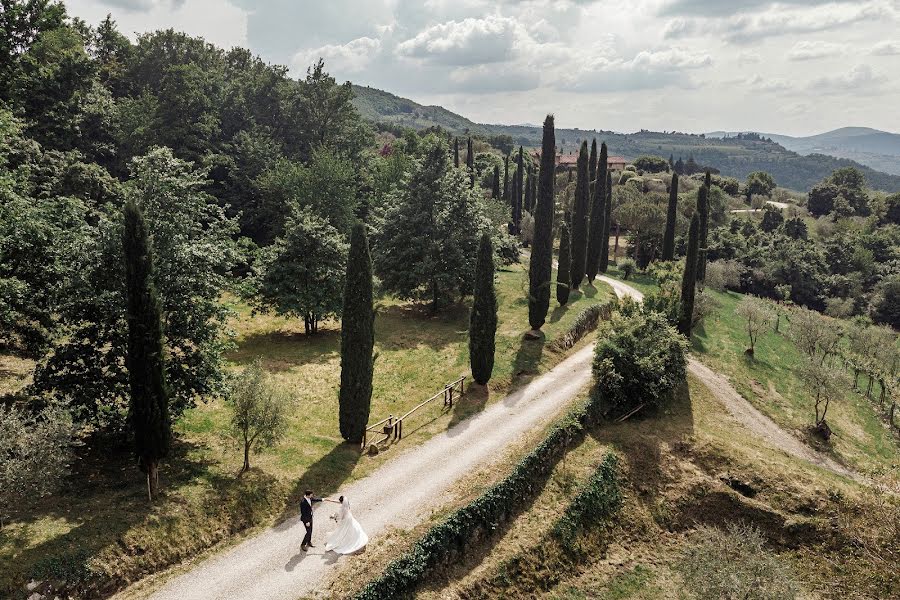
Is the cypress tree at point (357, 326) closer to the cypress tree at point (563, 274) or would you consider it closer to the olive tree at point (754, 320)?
the cypress tree at point (563, 274)

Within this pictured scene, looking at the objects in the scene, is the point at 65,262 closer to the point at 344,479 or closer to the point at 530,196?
the point at 344,479

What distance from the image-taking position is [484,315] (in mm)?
28062

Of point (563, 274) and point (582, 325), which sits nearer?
point (582, 325)

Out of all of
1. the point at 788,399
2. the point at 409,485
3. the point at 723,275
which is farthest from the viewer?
the point at 723,275

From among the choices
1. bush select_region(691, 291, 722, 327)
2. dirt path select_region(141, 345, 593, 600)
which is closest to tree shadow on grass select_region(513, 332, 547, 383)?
dirt path select_region(141, 345, 593, 600)

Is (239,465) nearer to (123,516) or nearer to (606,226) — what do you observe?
(123,516)

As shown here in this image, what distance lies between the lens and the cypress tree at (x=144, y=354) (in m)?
15.4

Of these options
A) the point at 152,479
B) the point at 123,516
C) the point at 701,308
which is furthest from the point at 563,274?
the point at 123,516

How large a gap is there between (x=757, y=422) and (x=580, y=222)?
933 inches

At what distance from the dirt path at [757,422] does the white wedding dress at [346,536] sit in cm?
2404

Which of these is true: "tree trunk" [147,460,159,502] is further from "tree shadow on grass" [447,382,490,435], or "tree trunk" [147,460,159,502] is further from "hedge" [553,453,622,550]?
"hedge" [553,453,622,550]

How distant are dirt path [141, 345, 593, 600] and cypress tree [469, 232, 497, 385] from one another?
265 cm

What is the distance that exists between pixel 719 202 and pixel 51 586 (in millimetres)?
102099

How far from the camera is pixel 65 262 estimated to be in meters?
17.9
